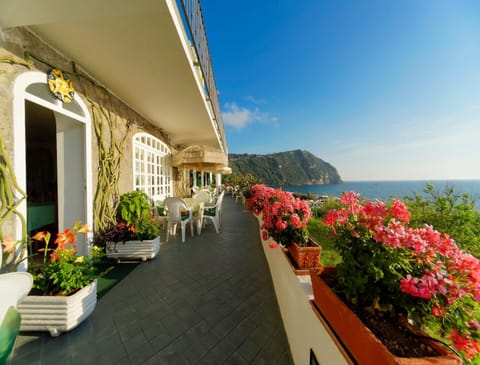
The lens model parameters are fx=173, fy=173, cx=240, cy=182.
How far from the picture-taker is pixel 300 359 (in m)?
1.33

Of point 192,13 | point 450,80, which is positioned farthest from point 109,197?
point 450,80

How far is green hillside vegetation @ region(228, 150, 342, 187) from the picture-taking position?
4931 centimetres

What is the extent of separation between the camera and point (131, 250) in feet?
10.3

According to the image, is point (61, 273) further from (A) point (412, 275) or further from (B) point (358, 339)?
(A) point (412, 275)

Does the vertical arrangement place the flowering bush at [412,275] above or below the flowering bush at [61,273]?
above

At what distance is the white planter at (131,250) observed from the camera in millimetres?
3129

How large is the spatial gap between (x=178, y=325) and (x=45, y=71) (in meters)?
3.69

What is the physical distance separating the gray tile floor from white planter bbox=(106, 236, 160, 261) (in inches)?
9.6

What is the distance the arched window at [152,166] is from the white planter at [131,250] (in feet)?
5.61

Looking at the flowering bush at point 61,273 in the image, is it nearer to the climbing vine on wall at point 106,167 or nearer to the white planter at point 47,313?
the white planter at point 47,313

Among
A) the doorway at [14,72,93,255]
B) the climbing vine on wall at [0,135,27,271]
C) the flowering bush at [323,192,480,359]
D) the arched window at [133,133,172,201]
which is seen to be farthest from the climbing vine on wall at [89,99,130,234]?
the flowering bush at [323,192,480,359]

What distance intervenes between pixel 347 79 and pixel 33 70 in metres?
11.6

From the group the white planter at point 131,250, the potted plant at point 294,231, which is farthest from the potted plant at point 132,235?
the potted plant at point 294,231

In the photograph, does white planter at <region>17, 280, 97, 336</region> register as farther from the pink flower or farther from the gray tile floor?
the pink flower
